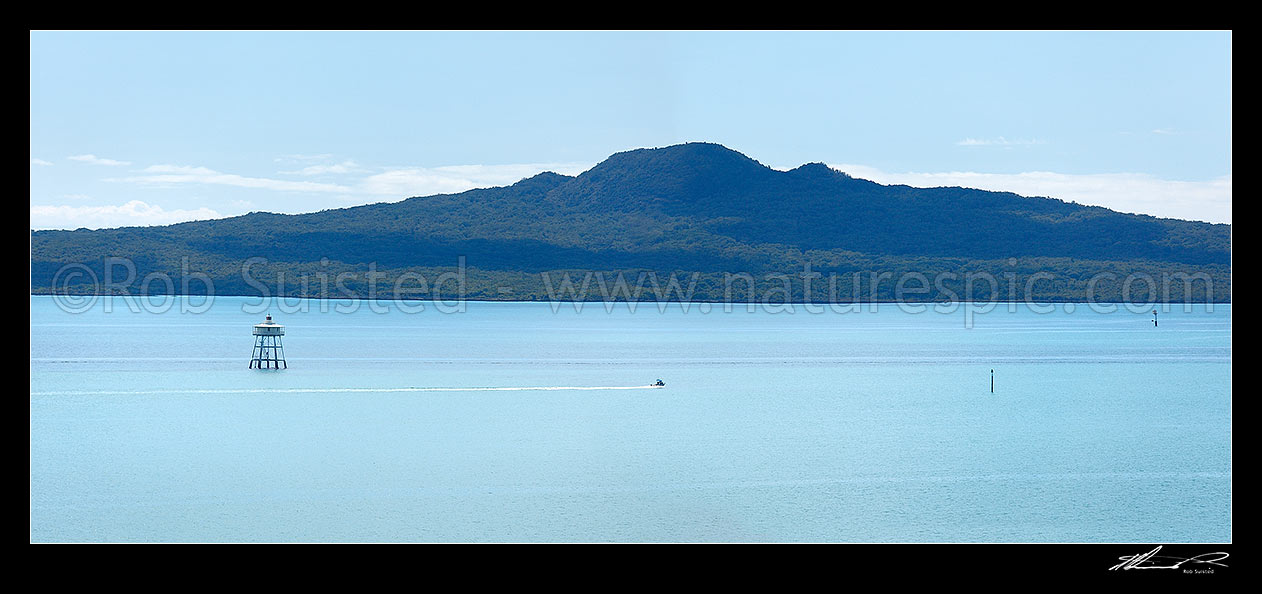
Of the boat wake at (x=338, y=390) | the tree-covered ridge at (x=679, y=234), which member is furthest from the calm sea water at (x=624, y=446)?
the tree-covered ridge at (x=679, y=234)

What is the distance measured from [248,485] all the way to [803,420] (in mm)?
10239

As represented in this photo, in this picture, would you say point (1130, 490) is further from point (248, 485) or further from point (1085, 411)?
point (248, 485)

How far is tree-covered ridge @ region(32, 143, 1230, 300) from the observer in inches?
3110

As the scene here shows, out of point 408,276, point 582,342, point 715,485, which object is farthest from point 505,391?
point 408,276

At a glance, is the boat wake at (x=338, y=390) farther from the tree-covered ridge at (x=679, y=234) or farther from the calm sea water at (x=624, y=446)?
the tree-covered ridge at (x=679, y=234)
